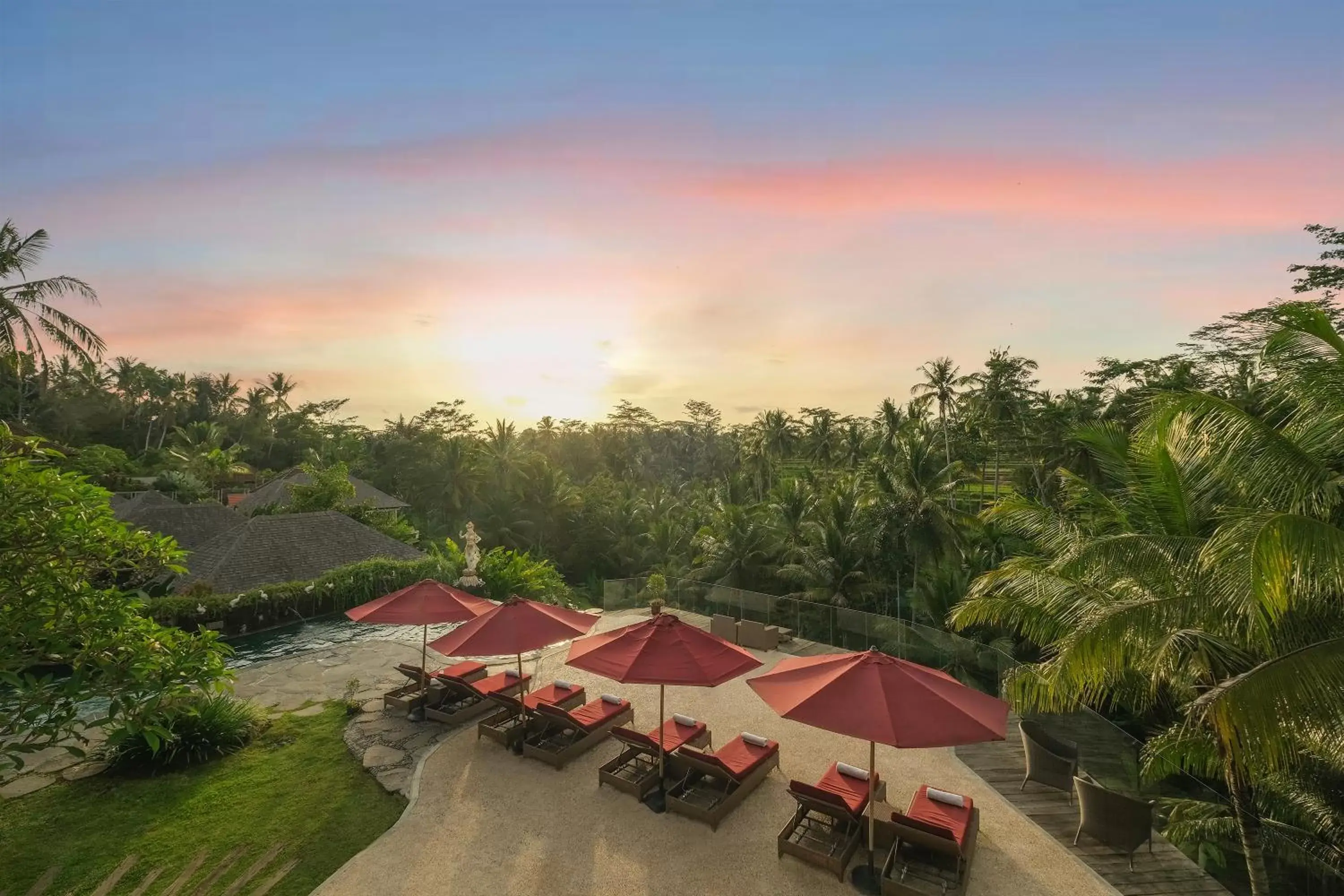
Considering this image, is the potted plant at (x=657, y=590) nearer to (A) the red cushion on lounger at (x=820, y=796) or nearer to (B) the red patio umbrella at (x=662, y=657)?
(B) the red patio umbrella at (x=662, y=657)

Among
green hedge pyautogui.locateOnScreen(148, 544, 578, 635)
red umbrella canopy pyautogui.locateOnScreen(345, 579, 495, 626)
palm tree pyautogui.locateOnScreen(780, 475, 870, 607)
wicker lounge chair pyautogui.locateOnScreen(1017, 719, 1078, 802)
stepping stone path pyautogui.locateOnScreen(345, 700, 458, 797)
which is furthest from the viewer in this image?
palm tree pyautogui.locateOnScreen(780, 475, 870, 607)

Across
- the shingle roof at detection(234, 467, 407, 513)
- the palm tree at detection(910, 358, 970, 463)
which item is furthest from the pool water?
the palm tree at detection(910, 358, 970, 463)

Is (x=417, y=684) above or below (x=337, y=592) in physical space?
above

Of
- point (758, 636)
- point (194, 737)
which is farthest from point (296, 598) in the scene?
point (758, 636)

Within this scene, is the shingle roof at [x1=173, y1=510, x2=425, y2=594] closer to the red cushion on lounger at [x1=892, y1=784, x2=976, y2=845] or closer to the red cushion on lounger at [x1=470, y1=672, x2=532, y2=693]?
the red cushion on lounger at [x1=470, y1=672, x2=532, y2=693]

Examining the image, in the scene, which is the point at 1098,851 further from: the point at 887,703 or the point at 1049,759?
the point at 887,703

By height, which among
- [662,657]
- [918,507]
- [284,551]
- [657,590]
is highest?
[918,507]
